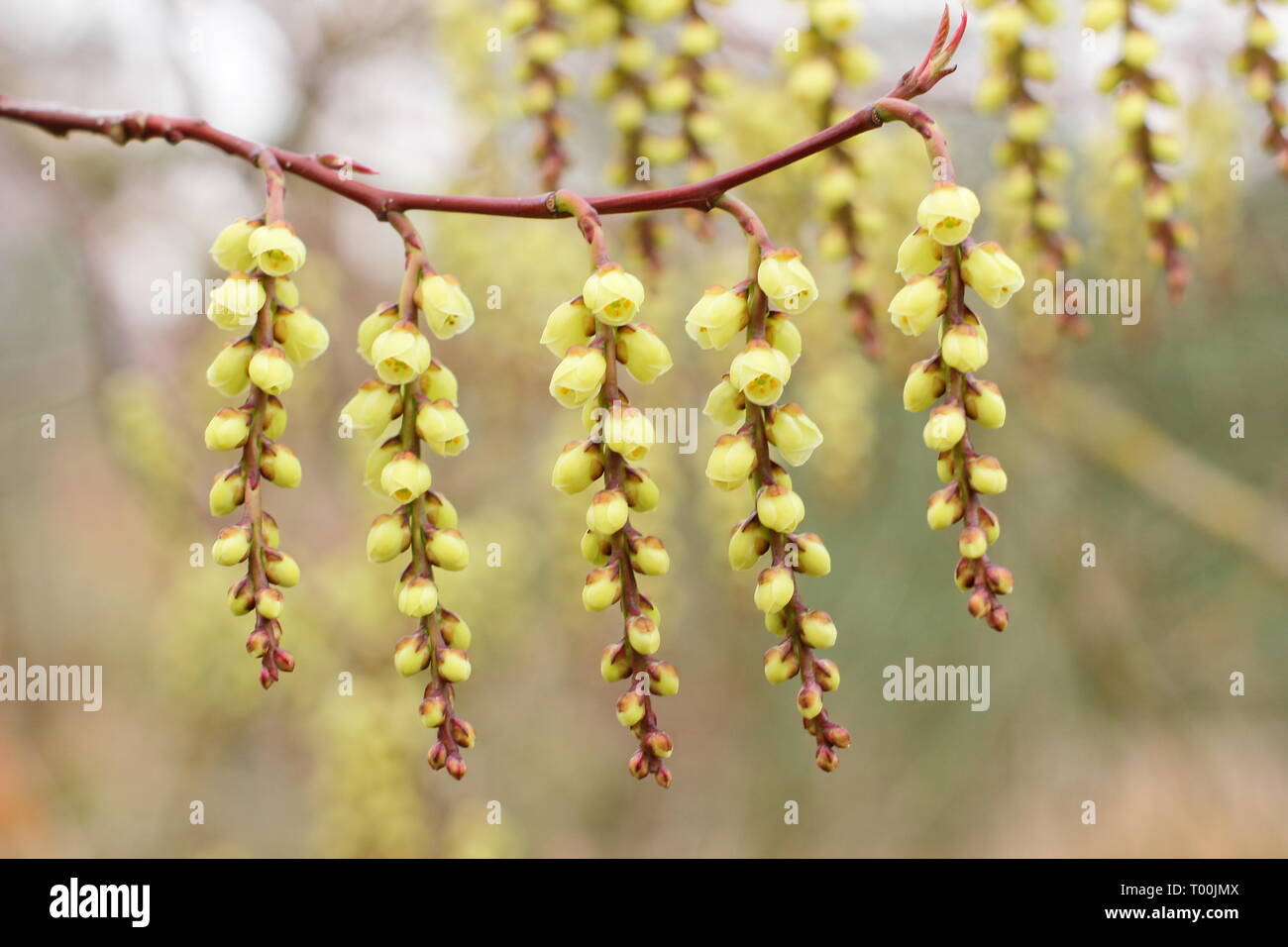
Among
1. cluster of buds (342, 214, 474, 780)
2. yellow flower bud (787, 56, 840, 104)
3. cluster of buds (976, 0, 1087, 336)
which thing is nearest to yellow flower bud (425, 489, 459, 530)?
cluster of buds (342, 214, 474, 780)

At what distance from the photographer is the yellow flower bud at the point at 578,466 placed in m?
0.86

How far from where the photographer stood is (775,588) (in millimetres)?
839

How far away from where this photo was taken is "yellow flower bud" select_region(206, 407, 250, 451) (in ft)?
2.97

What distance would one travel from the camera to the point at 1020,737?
12.4 feet

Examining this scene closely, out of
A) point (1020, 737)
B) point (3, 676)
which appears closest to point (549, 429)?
point (1020, 737)

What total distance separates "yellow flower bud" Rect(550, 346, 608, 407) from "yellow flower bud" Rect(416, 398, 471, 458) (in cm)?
9

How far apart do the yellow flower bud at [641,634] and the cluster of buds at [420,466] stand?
0.14m

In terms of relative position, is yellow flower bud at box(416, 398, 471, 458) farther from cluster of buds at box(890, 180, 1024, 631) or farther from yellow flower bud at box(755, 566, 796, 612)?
cluster of buds at box(890, 180, 1024, 631)

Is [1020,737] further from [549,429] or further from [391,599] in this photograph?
[391,599]

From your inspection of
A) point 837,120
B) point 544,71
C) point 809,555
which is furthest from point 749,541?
point 544,71

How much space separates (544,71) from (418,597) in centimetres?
89

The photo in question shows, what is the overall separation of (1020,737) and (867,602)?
74 centimetres

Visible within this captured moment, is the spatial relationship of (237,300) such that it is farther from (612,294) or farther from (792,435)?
(792,435)
